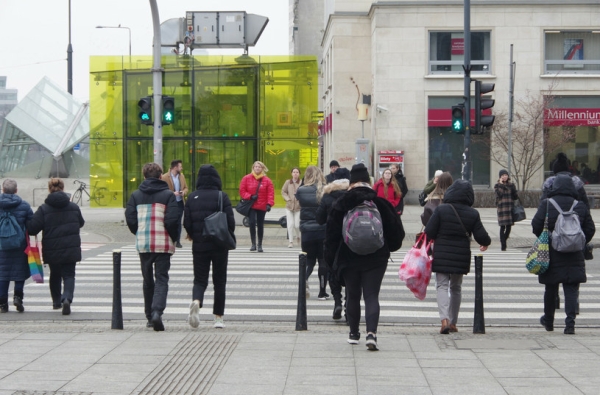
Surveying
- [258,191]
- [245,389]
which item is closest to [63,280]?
[245,389]

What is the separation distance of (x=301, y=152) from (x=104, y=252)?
7.50m

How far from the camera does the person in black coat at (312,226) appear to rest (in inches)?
467

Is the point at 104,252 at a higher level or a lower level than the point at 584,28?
lower

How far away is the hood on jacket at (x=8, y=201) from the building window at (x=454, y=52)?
29335 millimetres

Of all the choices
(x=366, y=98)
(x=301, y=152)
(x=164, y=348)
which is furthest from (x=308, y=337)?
(x=366, y=98)

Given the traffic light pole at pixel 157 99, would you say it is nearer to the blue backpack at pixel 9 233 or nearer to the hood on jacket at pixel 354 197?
the blue backpack at pixel 9 233

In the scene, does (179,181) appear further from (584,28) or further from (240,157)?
(584,28)

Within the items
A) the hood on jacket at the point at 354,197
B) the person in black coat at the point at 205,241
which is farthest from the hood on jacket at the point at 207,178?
the hood on jacket at the point at 354,197

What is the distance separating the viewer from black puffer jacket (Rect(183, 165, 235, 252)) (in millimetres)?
10016

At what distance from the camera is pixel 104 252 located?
63.9 feet

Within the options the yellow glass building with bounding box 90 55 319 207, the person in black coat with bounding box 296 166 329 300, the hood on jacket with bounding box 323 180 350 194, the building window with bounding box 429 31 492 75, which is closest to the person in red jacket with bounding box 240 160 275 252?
the person in black coat with bounding box 296 166 329 300

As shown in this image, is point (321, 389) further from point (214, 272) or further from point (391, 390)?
point (214, 272)

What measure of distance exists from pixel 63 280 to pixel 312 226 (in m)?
3.25

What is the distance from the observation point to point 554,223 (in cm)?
988
